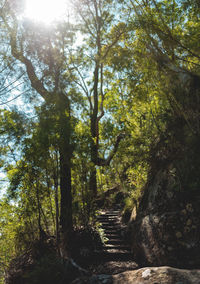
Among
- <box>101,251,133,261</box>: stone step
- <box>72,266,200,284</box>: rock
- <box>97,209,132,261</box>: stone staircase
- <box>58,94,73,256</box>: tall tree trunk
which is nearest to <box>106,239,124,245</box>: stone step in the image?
<box>97,209,132,261</box>: stone staircase

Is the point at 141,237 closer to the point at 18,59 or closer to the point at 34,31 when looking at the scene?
the point at 18,59

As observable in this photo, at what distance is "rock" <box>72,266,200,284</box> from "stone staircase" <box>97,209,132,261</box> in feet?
6.37

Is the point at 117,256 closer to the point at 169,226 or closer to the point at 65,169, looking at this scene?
the point at 169,226

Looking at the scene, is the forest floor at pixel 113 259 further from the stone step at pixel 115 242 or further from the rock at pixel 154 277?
the rock at pixel 154 277

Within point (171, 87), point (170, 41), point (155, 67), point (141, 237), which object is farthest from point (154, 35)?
point (141, 237)

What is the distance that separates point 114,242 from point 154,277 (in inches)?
138

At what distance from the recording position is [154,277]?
9.59ft

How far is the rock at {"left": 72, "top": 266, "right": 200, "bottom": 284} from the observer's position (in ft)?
8.89

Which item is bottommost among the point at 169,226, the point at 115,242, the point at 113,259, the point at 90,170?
the point at 113,259

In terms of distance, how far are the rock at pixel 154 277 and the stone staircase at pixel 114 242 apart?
1943 mm

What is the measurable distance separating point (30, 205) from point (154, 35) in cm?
654

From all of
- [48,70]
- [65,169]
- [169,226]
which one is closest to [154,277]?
[169,226]

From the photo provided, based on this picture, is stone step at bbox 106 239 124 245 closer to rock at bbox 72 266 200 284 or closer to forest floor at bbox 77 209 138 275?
forest floor at bbox 77 209 138 275

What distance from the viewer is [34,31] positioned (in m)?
6.50
